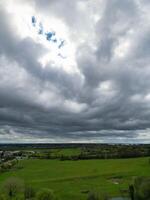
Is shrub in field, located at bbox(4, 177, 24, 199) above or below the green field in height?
below

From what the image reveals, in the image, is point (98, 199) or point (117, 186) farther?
point (117, 186)

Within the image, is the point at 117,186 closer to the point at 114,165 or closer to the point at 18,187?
the point at 18,187

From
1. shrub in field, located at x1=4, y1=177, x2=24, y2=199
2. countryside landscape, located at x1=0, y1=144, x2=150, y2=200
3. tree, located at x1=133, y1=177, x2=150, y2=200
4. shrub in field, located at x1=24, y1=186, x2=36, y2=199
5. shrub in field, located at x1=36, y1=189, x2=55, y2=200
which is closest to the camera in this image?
shrub in field, located at x1=36, y1=189, x2=55, y2=200

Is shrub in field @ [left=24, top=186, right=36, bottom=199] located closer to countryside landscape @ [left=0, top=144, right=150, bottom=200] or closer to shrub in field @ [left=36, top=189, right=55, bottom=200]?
countryside landscape @ [left=0, top=144, right=150, bottom=200]

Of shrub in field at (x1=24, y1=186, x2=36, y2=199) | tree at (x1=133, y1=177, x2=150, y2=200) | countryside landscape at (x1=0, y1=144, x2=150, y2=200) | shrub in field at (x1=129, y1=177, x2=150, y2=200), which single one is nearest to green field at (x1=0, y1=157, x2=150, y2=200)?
countryside landscape at (x1=0, y1=144, x2=150, y2=200)

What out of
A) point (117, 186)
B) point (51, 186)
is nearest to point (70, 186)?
point (51, 186)

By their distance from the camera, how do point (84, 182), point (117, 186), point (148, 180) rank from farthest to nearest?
point (84, 182) → point (117, 186) → point (148, 180)

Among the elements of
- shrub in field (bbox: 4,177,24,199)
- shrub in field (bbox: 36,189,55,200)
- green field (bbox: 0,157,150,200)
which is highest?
green field (bbox: 0,157,150,200)

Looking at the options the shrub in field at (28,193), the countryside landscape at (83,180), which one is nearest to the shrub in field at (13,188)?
the countryside landscape at (83,180)

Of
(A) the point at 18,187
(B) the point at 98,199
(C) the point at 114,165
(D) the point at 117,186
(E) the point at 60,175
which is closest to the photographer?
(B) the point at 98,199
